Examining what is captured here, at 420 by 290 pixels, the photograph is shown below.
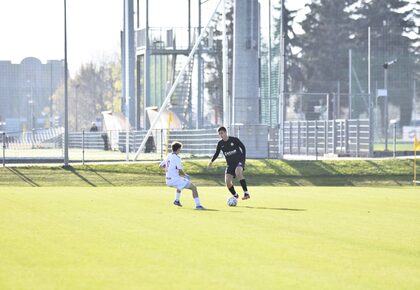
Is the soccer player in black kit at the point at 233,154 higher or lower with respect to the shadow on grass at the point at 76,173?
higher

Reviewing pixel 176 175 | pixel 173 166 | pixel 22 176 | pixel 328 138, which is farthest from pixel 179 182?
pixel 328 138

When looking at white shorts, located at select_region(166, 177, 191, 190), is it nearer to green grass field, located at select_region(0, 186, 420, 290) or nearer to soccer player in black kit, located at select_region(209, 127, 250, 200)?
green grass field, located at select_region(0, 186, 420, 290)

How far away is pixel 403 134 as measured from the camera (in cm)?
7538

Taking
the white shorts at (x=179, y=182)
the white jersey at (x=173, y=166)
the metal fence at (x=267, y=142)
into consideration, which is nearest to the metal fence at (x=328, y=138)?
the metal fence at (x=267, y=142)

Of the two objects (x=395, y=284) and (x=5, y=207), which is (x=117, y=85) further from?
(x=395, y=284)

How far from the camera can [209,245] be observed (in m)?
15.4

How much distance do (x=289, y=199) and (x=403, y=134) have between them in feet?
162

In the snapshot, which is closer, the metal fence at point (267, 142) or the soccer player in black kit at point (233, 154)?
the soccer player in black kit at point (233, 154)

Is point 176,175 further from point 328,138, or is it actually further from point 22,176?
point 328,138

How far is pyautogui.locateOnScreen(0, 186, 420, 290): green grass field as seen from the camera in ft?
39.1

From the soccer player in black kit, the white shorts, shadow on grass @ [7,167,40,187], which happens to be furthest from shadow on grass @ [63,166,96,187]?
the white shorts

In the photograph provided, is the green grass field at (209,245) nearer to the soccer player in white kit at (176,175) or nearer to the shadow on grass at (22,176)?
the soccer player in white kit at (176,175)

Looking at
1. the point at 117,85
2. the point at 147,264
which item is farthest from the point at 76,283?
the point at 117,85

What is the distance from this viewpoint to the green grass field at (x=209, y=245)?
11.9 meters
